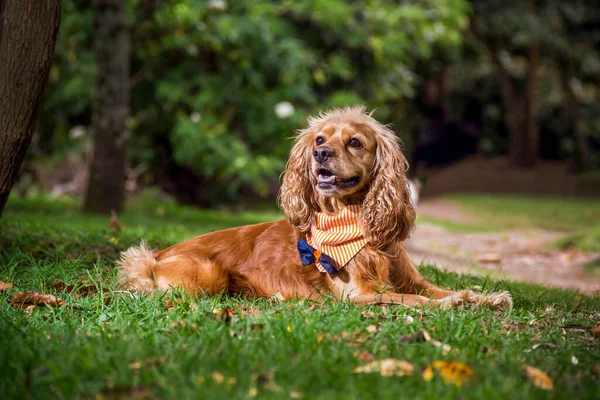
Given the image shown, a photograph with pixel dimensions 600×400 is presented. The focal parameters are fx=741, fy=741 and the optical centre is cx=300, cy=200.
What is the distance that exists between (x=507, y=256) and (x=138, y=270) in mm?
7131

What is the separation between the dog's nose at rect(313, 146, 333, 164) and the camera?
470cm

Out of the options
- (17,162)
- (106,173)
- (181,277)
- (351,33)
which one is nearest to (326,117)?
(181,277)

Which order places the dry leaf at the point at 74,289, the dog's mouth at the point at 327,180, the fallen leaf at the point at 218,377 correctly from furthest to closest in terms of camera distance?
the dry leaf at the point at 74,289 → the dog's mouth at the point at 327,180 → the fallen leaf at the point at 218,377

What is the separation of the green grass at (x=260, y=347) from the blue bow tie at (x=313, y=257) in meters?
0.26

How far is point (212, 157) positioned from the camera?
13.6 m

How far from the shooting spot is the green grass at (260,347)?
9.91ft

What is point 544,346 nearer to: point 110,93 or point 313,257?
point 313,257

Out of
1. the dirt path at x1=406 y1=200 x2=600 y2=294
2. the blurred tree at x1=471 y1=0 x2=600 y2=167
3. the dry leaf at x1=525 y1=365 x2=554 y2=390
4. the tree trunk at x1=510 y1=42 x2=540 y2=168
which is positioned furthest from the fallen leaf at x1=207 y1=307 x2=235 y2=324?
the tree trunk at x1=510 y1=42 x2=540 y2=168

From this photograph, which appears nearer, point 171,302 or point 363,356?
point 363,356

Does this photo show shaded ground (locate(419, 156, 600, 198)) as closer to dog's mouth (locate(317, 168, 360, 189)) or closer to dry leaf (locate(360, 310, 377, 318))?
dog's mouth (locate(317, 168, 360, 189))

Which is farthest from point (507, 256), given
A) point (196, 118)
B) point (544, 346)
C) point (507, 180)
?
point (507, 180)

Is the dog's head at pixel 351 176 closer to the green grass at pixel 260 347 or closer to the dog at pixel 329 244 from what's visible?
the dog at pixel 329 244

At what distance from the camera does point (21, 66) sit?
554 cm

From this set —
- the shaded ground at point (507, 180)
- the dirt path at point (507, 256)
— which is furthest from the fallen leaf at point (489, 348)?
the shaded ground at point (507, 180)
